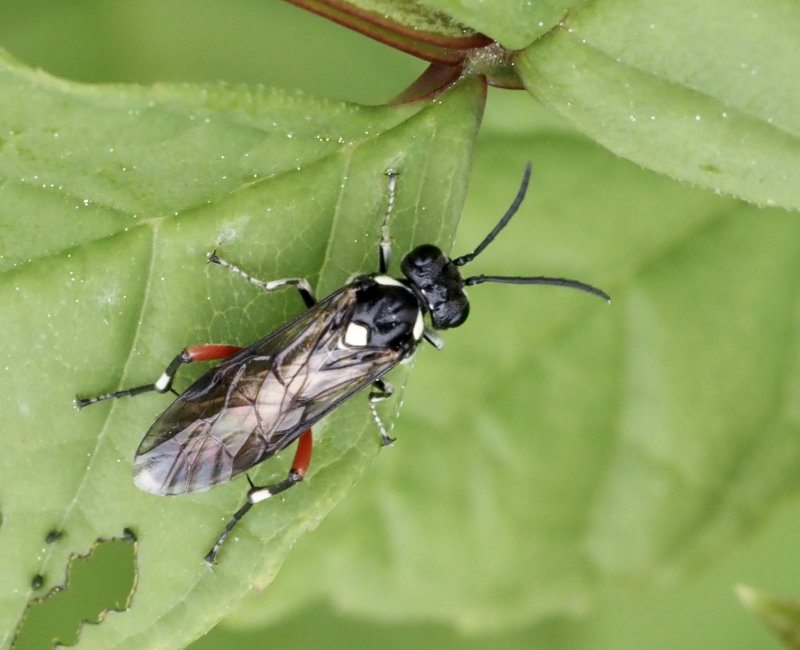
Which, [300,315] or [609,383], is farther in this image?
[609,383]

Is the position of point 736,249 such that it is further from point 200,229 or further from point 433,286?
point 200,229

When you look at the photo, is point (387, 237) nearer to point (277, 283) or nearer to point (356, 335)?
point (277, 283)

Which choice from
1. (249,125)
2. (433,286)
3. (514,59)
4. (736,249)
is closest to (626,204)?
(736,249)

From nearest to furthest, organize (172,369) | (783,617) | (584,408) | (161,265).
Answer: (783,617), (161,265), (172,369), (584,408)

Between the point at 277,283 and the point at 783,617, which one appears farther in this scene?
the point at 277,283

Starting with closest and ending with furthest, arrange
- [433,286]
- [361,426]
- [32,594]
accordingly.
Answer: [32,594]
[361,426]
[433,286]

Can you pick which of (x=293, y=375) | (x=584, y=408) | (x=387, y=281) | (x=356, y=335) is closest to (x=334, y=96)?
(x=387, y=281)

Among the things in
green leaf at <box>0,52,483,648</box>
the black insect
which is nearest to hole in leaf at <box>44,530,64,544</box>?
green leaf at <box>0,52,483,648</box>
